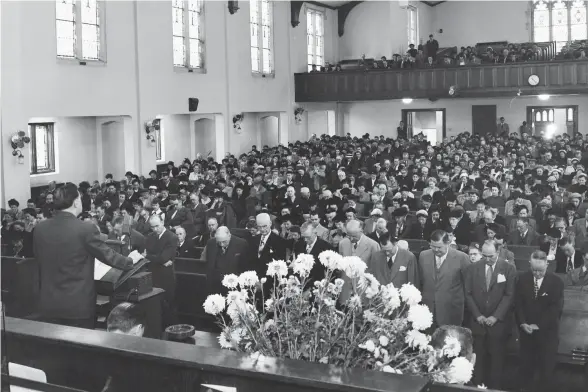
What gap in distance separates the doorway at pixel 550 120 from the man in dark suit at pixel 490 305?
23.8 meters

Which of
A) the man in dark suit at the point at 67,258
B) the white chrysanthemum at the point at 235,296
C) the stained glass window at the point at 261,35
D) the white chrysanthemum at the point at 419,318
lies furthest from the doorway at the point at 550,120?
the white chrysanthemum at the point at 235,296

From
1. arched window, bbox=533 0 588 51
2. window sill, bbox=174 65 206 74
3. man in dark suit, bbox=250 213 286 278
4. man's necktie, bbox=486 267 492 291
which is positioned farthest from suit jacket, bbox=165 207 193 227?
arched window, bbox=533 0 588 51

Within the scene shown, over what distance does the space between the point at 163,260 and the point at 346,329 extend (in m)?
5.90

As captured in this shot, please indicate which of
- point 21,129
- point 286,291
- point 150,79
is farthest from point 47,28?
point 286,291

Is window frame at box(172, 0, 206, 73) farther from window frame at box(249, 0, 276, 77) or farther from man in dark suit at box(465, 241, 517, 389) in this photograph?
man in dark suit at box(465, 241, 517, 389)

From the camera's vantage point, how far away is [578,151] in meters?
20.5

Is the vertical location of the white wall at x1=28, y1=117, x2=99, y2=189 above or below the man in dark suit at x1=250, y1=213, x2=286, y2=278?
above

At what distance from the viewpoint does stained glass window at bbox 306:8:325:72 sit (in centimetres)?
2986

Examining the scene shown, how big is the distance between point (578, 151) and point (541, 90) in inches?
184

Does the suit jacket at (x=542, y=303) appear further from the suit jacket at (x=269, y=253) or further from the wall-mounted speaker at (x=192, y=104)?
the wall-mounted speaker at (x=192, y=104)

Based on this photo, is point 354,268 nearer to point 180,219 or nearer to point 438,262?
point 438,262

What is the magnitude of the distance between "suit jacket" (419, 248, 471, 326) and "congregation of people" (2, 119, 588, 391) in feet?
0.04

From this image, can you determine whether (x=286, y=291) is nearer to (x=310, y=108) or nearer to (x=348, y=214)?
(x=348, y=214)

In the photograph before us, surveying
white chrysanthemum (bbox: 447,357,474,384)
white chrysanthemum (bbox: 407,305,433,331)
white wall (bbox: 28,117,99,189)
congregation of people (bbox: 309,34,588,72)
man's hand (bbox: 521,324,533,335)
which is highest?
congregation of people (bbox: 309,34,588,72)
